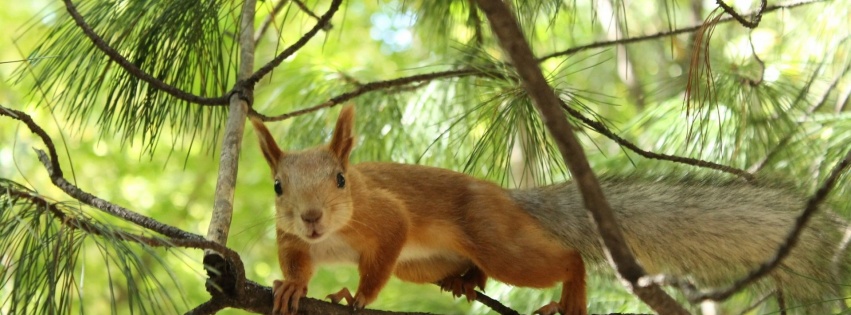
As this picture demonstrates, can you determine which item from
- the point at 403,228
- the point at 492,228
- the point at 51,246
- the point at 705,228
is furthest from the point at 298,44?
the point at 705,228

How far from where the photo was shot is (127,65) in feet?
5.00

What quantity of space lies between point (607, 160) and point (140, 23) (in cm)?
139

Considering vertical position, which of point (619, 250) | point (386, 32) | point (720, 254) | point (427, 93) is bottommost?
point (619, 250)

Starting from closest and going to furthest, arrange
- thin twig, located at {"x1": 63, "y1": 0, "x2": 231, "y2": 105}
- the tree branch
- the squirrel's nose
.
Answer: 1. the tree branch
2. thin twig, located at {"x1": 63, "y1": 0, "x2": 231, "y2": 105}
3. the squirrel's nose

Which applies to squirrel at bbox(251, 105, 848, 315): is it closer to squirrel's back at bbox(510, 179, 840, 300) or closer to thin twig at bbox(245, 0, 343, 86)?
squirrel's back at bbox(510, 179, 840, 300)

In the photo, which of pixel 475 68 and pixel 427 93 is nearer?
pixel 475 68

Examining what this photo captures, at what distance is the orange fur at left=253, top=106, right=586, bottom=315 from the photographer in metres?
1.68

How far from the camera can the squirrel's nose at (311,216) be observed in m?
1.58

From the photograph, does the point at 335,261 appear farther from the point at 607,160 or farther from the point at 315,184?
the point at 607,160

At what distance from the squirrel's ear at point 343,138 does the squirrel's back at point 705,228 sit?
0.39m

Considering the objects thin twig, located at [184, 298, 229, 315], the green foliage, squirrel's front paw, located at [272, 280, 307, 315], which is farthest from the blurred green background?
squirrel's front paw, located at [272, 280, 307, 315]

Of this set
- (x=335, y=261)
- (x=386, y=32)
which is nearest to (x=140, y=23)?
(x=335, y=261)

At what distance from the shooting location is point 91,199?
1.15m

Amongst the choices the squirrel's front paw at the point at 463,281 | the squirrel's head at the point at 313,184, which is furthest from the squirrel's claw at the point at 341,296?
the squirrel's front paw at the point at 463,281
